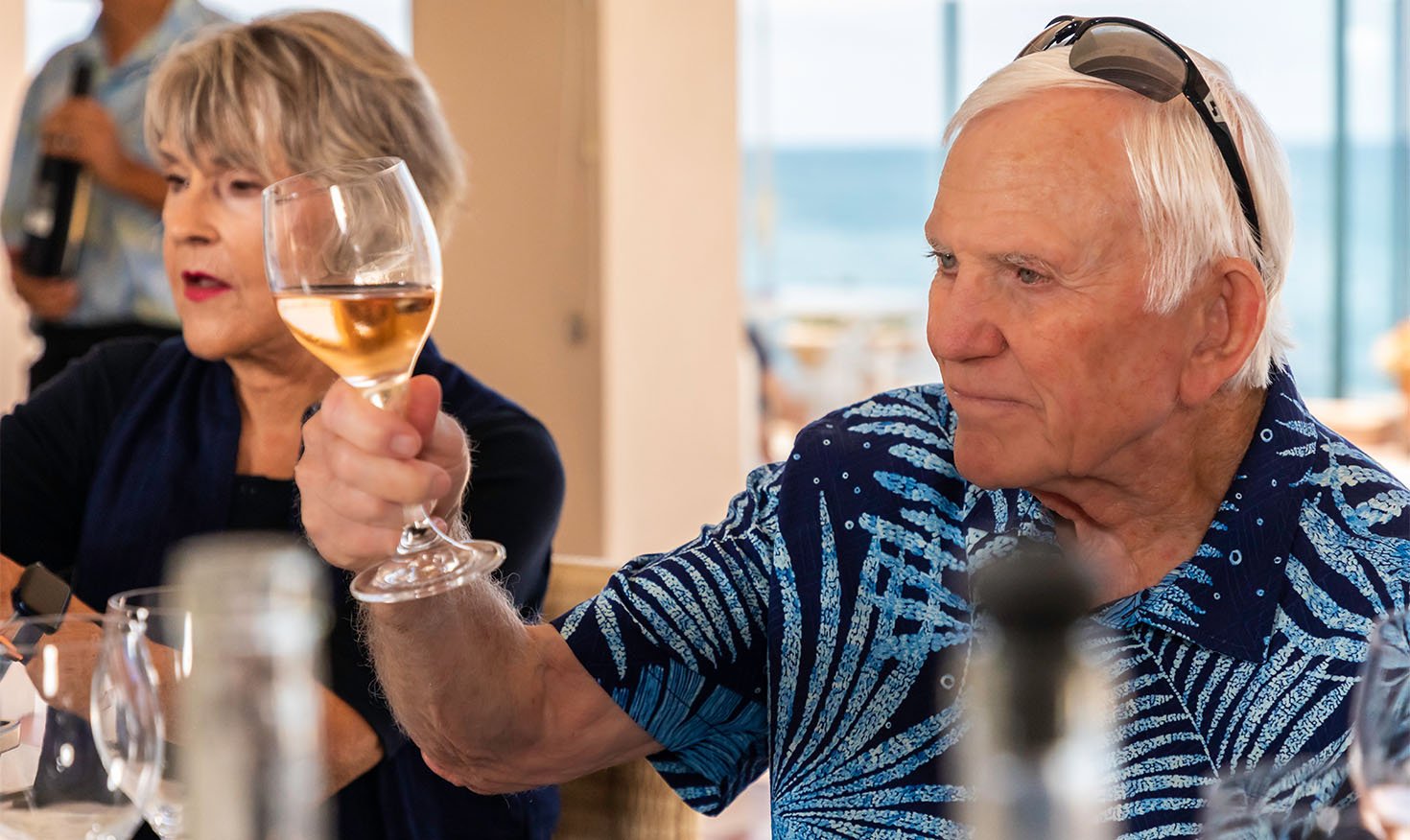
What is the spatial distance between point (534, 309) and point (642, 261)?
309 millimetres

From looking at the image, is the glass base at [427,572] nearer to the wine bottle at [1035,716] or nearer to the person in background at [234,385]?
the wine bottle at [1035,716]

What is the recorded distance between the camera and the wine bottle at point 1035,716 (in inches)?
16.4

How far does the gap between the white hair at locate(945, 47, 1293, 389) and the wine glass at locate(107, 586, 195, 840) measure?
2.45 feet

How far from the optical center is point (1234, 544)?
1179mm

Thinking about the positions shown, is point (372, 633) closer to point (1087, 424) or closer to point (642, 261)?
point (1087, 424)

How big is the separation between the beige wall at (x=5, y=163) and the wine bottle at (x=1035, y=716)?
11.7 feet

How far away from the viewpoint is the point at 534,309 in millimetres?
4008

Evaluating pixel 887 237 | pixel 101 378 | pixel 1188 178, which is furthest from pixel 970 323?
pixel 887 237

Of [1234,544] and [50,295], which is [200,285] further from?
[50,295]

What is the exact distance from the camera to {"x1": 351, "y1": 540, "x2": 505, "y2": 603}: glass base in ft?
2.74

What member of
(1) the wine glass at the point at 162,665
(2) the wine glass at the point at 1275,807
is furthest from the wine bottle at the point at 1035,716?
(1) the wine glass at the point at 162,665

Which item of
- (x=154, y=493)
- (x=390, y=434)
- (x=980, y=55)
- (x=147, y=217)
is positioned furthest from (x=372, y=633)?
(x=980, y=55)

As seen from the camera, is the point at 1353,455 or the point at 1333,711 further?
the point at 1353,455

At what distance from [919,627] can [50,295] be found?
2311 millimetres
